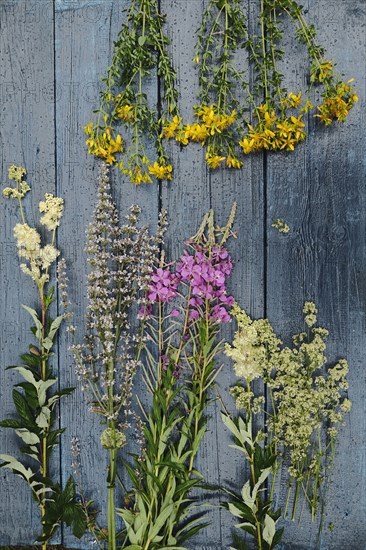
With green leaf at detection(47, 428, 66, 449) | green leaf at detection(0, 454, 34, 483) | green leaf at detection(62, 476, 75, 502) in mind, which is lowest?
green leaf at detection(62, 476, 75, 502)

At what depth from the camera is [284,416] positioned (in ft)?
4.66

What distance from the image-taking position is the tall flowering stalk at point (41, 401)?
1504 millimetres

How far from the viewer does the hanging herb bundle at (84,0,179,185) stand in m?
1.43

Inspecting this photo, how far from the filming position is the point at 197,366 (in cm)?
144

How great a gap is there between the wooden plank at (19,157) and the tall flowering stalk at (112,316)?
21cm

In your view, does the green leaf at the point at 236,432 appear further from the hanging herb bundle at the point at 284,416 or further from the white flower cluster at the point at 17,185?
the white flower cluster at the point at 17,185

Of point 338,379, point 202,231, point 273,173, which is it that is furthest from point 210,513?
point 273,173

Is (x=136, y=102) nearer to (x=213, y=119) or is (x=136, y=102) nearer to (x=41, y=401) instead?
(x=213, y=119)

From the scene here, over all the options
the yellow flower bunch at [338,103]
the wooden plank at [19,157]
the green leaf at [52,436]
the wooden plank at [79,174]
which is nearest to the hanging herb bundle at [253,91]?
the yellow flower bunch at [338,103]

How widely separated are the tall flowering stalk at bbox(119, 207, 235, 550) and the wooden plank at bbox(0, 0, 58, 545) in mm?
355

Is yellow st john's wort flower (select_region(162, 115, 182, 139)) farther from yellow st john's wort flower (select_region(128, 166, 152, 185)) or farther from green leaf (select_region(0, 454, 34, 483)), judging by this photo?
green leaf (select_region(0, 454, 34, 483))

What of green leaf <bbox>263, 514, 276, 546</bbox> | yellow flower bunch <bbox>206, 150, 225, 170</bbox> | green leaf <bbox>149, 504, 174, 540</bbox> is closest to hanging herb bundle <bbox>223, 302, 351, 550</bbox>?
green leaf <bbox>263, 514, 276, 546</bbox>

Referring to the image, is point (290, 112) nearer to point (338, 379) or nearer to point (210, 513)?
point (338, 379)

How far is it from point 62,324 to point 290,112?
2.80 feet
